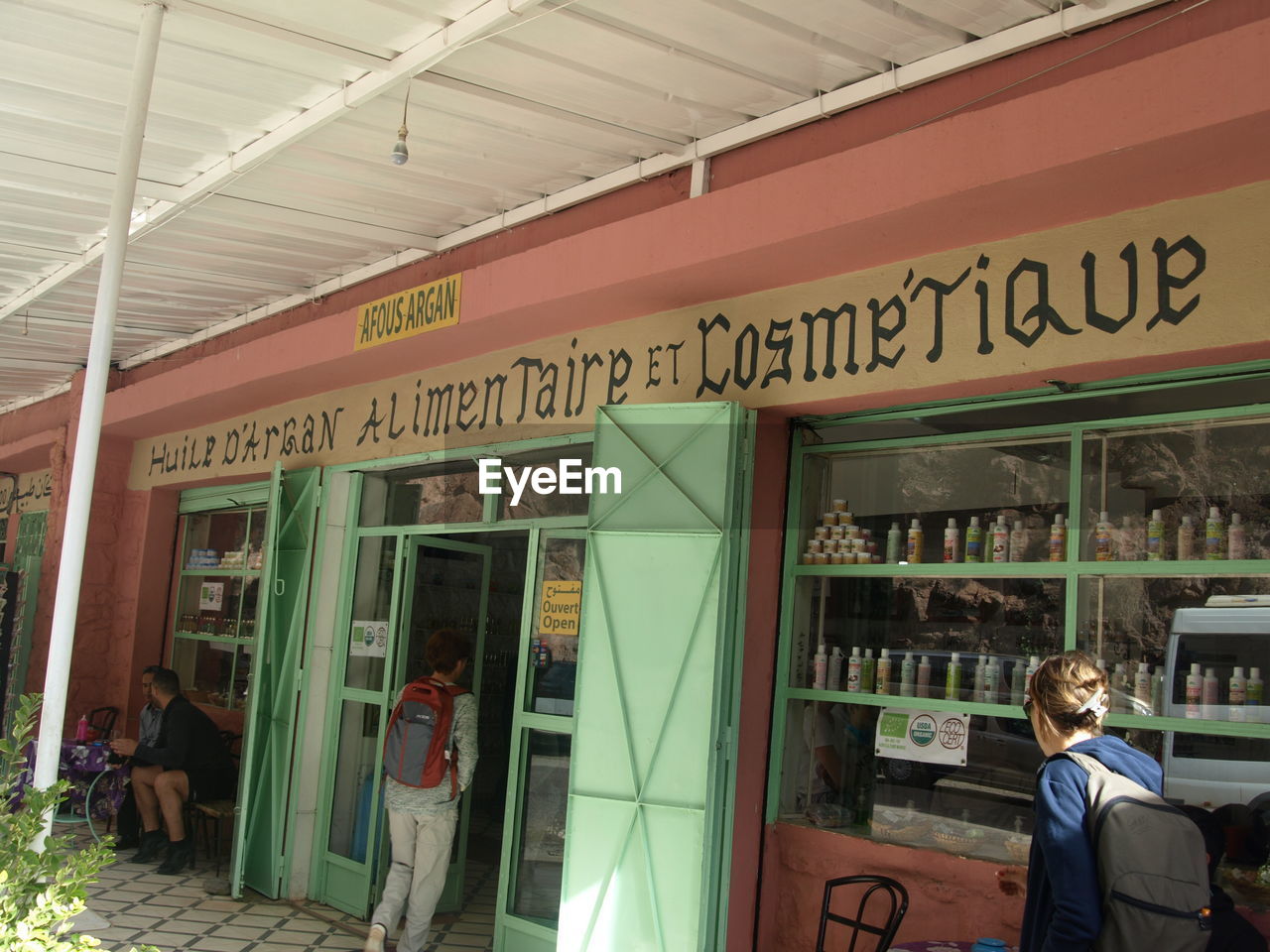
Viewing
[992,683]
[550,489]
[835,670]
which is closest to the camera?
[992,683]

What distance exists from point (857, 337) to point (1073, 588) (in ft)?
4.01

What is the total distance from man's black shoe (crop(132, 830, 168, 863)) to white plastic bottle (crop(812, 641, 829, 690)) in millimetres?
4971

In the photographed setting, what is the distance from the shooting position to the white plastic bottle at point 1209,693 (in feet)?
12.4

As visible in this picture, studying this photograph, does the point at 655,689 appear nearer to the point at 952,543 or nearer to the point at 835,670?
the point at 835,670

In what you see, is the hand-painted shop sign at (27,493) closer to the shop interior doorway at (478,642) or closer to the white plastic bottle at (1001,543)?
the shop interior doorway at (478,642)

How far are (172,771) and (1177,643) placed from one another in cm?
631


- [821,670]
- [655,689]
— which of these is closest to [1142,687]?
[821,670]

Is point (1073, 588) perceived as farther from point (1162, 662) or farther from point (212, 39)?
point (212, 39)

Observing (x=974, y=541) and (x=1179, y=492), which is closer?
(x=1179, y=492)

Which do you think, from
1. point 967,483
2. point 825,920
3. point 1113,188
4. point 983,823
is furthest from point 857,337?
point 825,920

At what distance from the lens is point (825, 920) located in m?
4.19

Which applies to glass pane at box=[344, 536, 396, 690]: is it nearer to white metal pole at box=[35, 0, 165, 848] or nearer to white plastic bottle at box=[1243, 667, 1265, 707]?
white metal pole at box=[35, 0, 165, 848]

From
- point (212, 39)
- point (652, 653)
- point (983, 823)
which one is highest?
point (212, 39)

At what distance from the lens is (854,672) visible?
482 cm
